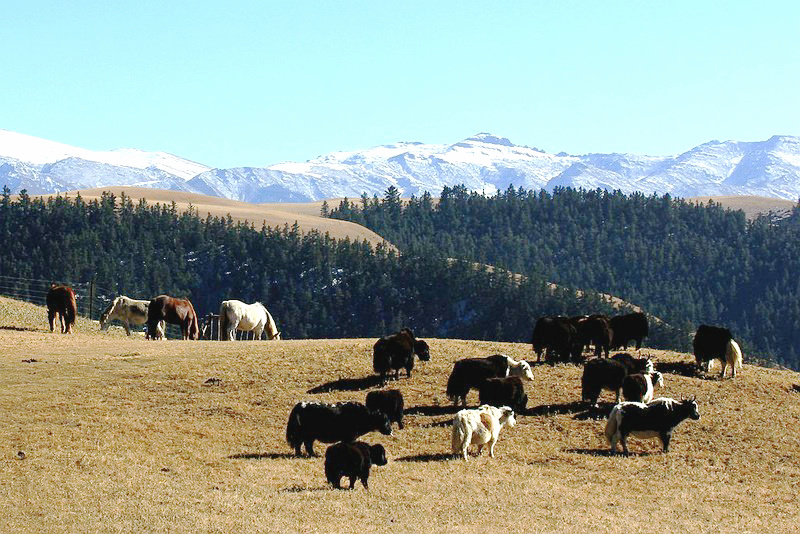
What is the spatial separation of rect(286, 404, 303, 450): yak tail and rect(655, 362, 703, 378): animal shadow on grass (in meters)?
14.3

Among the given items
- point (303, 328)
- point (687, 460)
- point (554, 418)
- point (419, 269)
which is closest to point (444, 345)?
point (554, 418)

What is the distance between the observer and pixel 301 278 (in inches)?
7495

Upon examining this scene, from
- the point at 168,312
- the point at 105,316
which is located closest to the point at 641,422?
the point at 168,312

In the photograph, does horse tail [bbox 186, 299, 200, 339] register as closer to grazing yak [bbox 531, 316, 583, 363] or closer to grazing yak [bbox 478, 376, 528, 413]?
grazing yak [bbox 531, 316, 583, 363]

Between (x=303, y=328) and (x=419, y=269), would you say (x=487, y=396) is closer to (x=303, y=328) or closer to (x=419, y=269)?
(x=303, y=328)

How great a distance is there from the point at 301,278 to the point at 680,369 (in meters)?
159

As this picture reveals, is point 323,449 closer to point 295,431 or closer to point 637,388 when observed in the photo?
point 295,431

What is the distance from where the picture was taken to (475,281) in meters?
185

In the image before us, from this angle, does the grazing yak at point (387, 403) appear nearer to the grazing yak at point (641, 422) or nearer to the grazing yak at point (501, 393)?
the grazing yak at point (501, 393)

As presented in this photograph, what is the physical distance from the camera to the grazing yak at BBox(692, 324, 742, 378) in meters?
33.5

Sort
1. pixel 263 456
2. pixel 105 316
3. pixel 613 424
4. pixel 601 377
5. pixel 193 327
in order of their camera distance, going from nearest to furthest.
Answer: pixel 263 456 < pixel 613 424 < pixel 601 377 < pixel 193 327 < pixel 105 316

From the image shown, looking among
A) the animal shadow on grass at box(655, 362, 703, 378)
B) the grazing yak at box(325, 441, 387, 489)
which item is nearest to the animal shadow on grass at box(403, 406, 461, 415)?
the grazing yak at box(325, 441, 387, 489)

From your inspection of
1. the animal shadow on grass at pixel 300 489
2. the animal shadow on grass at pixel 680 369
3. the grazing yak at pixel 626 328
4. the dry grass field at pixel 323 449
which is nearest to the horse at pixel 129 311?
the dry grass field at pixel 323 449

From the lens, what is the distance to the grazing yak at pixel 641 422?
25641 mm
